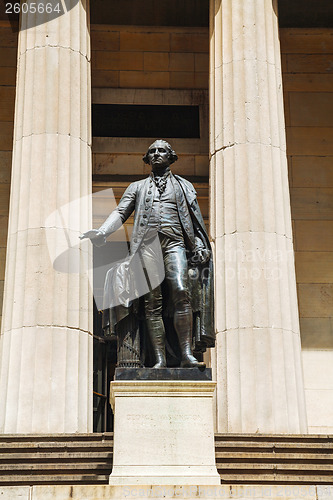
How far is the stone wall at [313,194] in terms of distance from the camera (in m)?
21.2

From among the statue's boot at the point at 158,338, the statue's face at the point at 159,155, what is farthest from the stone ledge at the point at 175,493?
the statue's face at the point at 159,155

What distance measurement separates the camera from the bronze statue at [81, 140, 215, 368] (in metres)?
12.3

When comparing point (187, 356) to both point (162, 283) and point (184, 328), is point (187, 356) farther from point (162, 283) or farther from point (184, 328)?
point (162, 283)

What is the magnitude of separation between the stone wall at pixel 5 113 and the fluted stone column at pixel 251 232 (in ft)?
18.7

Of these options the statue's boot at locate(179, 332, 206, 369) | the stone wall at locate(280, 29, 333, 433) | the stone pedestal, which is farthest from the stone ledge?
the stone wall at locate(280, 29, 333, 433)

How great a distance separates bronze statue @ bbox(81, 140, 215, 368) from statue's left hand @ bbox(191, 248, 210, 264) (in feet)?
0.04

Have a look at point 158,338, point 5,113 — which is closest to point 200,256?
point 158,338

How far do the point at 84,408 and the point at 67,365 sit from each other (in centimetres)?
75

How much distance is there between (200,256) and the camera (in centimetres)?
1266

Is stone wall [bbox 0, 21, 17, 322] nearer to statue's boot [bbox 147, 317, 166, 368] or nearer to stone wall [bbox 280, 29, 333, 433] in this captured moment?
stone wall [bbox 280, 29, 333, 433]

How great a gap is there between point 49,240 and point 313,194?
7699 mm

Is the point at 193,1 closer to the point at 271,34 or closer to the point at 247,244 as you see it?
the point at 271,34

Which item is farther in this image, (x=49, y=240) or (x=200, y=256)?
Result: (x=49, y=240)

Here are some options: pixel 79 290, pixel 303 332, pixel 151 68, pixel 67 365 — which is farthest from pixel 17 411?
pixel 151 68
